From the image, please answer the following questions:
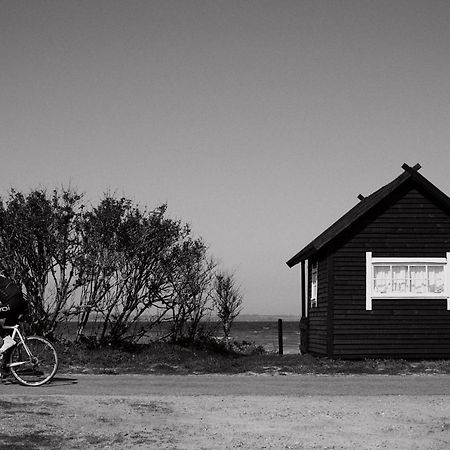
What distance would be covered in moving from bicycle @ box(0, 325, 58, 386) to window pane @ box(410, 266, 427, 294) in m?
12.5

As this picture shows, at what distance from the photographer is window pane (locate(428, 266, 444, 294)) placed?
2330 centimetres

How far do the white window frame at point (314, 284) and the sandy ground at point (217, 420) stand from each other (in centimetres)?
1203

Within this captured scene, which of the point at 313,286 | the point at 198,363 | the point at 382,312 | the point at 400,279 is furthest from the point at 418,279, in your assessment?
the point at 198,363

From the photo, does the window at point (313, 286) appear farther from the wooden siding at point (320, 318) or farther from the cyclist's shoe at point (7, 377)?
the cyclist's shoe at point (7, 377)

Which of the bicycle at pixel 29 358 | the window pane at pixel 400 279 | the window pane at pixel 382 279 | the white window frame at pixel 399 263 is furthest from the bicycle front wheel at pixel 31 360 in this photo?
the window pane at pixel 400 279

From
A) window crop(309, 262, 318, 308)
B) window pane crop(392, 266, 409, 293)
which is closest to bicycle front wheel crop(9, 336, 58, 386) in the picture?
window pane crop(392, 266, 409, 293)

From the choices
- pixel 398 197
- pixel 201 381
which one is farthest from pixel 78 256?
pixel 398 197

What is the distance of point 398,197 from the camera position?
77.4ft

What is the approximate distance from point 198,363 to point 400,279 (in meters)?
6.91

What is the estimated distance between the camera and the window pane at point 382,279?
23.3 metres

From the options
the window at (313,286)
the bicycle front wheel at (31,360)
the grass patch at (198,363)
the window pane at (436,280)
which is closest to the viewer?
the bicycle front wheel at (31,360)

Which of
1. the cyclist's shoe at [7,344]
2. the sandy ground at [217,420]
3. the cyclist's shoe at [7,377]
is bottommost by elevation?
the sandy ground at [217,420]

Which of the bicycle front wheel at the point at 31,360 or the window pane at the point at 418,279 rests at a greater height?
the window pane at the point at 418,279

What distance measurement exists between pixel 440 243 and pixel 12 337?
13.8 metres
